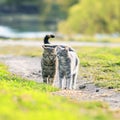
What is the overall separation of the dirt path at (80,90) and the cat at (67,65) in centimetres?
43

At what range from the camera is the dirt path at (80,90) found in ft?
49.4

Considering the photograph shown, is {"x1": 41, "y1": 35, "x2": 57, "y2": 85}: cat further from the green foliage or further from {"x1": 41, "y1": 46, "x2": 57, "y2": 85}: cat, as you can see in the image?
the green foliage

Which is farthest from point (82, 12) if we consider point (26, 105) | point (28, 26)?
point (26, 105)

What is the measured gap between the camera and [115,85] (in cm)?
1842

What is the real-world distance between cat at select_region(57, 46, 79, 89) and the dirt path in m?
0.43


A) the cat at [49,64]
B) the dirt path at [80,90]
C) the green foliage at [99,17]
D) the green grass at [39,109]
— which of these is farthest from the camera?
the green foliage at [99,17]

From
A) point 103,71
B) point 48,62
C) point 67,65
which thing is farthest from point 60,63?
point 103,71

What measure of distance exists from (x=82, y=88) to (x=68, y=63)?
188 cm

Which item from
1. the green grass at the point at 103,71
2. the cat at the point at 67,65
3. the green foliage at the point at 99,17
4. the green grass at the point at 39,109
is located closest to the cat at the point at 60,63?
the cat at the point at 67,65

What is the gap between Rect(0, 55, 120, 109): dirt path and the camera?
49.4 feet

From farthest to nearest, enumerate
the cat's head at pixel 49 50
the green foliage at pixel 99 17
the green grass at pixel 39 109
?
the green foliage at pixel 99 17 < the cat's head at pixel 49 50 < the green grass at pixel 39 109

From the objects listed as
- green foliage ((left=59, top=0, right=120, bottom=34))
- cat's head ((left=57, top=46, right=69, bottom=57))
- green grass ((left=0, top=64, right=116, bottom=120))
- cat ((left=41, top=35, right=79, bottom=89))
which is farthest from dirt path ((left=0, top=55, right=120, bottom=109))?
green foliage ((left=59, top=0, right=120, bottom=34))

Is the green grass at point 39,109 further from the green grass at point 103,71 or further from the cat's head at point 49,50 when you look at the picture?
the green grass at point 103,71

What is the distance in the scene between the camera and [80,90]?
17.8 m
